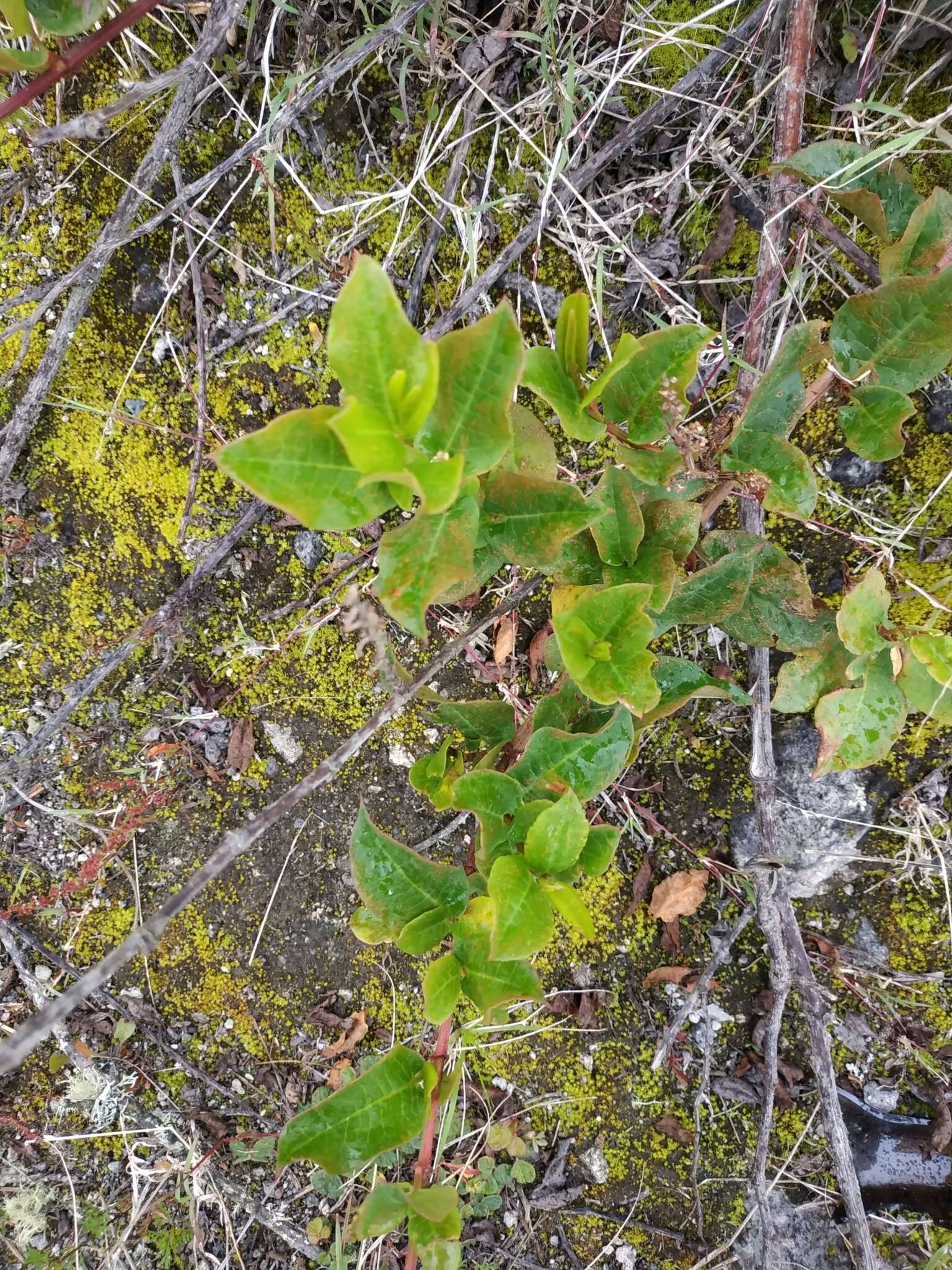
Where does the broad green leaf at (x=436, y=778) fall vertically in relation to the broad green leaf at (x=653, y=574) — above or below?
below

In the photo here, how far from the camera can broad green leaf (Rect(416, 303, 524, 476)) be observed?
1214 millimetres

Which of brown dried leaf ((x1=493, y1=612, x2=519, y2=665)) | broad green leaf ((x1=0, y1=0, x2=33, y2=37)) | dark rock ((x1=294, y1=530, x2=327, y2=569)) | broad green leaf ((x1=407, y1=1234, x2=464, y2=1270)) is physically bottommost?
broad green leaf ((x1=407, y1=1234, x2=464, y2=1270))

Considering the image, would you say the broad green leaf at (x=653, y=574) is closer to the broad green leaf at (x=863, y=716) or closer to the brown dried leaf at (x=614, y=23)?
the broad green leaf at (x=863, y=716)

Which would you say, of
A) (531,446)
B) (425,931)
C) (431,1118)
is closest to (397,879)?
(425,931)

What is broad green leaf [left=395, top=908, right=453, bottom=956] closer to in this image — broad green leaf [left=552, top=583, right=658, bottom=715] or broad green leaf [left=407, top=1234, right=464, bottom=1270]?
broad green leaf [left=407, top=1234, right=464, bottom=1270]

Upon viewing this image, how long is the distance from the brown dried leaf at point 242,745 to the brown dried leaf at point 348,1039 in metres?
0.89

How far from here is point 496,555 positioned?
1614 millimetres

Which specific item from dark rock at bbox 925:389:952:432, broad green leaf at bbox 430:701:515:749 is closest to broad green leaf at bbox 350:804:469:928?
broad green leaf at bbox 430:701:515:749

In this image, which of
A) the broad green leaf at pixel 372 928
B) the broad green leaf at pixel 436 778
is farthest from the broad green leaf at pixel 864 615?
the broad green leaf at pixel 372 928

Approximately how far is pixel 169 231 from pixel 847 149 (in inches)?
71.9

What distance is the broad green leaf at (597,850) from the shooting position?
1.60m

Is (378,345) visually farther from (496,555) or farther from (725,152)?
(725,152)

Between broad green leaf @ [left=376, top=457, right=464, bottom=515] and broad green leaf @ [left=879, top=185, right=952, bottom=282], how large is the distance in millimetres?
1236

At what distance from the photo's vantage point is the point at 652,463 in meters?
1.65
